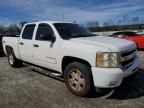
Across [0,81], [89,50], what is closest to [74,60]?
[89,50]

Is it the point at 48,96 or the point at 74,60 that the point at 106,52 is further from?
the point at 48,96

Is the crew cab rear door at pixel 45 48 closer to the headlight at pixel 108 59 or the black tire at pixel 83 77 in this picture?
the black tire at pixel 83 77

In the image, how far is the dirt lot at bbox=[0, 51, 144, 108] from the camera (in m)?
4.38

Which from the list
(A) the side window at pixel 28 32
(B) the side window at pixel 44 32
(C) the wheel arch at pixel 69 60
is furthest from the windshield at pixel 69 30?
(A) the side window at pixel 28 32

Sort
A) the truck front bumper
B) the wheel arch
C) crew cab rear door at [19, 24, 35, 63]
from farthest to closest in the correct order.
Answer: crew cab rear door at [19, 24, 35, 63] < the wheel arch < the truck front bumper

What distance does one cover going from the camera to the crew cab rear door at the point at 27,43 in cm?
640

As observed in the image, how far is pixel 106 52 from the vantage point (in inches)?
167

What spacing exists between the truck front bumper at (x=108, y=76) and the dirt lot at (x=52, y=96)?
44 cm

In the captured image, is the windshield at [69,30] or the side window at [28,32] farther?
the side window at [28,32]

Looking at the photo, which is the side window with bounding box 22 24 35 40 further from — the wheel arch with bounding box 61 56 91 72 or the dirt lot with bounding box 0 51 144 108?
the wheel arch with bounding box 61 56 91 72

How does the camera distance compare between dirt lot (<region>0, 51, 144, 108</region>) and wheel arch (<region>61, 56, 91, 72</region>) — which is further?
wheel arch (<region>61, 56, 91, 72</region>)

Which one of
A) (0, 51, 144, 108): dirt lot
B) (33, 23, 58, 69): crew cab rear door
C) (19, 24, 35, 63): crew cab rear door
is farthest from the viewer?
(19, 24, 35, 63): crew cab rear door

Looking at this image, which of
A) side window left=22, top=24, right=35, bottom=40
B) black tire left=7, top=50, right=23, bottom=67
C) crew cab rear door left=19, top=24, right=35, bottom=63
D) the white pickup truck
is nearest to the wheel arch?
the white pickup truck

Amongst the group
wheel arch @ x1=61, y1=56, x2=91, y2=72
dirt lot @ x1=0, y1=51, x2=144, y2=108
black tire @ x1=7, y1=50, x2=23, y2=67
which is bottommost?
dirt lot @ x1=0, y1=51, x2=144, y2=108
